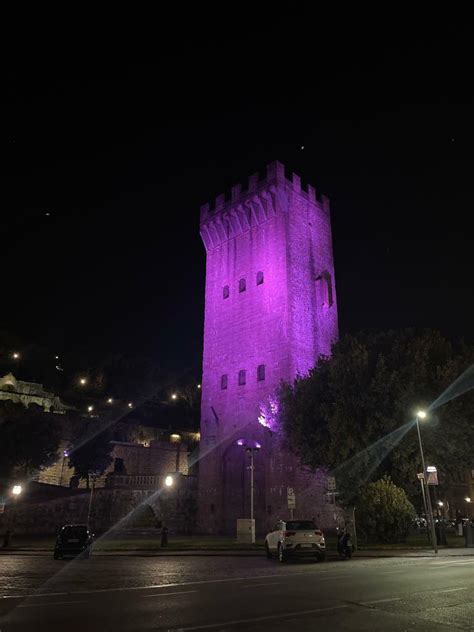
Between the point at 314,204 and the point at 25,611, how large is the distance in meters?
40.9

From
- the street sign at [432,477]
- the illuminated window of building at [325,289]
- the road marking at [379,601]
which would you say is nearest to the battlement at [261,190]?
the illuminated window of building at [325,289]

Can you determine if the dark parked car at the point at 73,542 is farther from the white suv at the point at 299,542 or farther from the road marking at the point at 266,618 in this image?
the road marking at the point at 266,618

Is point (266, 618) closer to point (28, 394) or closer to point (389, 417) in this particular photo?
point (389, 417)

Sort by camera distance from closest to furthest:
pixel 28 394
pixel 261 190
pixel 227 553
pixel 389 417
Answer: pixel 227 553
pixel 389 417
pixel 261 190
pixel 28 394

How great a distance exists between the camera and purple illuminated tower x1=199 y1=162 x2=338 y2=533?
36312 millimetres

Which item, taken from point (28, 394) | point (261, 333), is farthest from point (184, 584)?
point (28, 394)

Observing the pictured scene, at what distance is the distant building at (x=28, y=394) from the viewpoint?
236ft

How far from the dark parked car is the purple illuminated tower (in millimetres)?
16004

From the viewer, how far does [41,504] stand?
3778cm

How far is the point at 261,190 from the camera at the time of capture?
42406mm

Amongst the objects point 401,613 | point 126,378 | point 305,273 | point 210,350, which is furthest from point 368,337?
point 126,378

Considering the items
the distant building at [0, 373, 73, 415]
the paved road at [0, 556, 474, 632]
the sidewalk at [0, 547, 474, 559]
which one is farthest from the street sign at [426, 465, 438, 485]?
the distant building at [0, 373, 73, 415]

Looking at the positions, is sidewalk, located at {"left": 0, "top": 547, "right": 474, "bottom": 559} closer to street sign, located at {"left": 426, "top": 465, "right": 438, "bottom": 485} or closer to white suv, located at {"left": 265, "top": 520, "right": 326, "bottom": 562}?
white suv, located at {"left": 265, "top": 520, "right": 326, "bottom": 562}

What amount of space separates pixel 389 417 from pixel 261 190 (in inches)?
896
